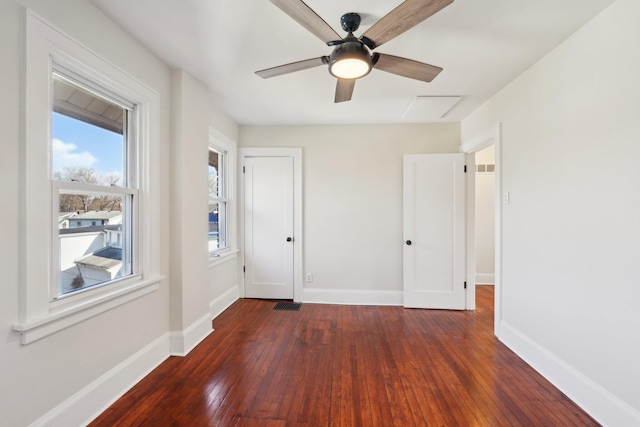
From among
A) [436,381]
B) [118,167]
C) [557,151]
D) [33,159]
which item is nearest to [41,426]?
[33,159]

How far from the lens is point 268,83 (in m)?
2.59

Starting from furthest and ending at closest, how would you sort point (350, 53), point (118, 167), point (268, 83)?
point (268, 83)
point (118, 167)
point (350, 53)

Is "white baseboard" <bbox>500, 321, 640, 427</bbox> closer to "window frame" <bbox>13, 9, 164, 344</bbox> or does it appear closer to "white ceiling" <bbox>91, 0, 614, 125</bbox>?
"white ceiling" <bbox>91, 0, 614, 125</bbox>

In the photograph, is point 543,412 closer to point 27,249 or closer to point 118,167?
point 27,249

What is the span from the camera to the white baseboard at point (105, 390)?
1476 millimetres

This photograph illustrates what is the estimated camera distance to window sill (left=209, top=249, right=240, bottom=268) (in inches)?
125

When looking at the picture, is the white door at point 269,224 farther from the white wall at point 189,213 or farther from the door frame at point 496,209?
the door frame at point 496,209

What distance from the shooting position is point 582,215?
181 cm

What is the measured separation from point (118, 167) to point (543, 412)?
332 centimetres

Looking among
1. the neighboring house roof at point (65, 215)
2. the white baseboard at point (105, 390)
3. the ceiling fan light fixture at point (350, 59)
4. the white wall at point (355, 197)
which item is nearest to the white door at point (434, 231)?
the white wall at point (355, 197)

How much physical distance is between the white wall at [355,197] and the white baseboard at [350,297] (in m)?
0.03

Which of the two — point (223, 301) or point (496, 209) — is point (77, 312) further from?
point (496, 209)

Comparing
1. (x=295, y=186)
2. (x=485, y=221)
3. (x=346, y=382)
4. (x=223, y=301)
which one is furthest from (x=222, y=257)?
(x=485, y=221)

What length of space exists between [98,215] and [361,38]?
6.64 ft
